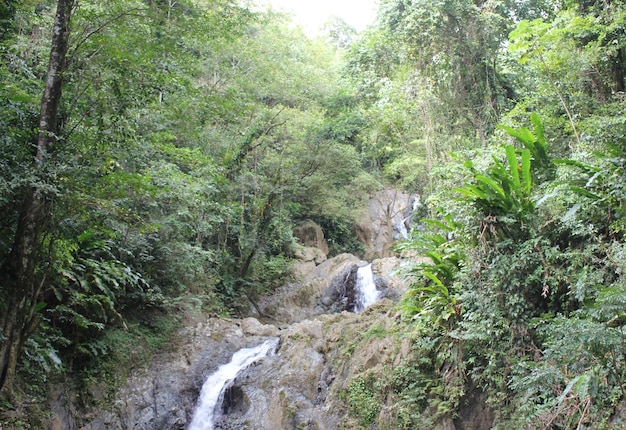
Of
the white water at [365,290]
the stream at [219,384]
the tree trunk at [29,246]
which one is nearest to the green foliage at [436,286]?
the stream at [219,384]

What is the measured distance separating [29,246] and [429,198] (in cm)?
701

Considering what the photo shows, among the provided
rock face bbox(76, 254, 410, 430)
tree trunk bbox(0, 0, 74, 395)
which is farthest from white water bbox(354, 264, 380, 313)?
tree trunk bbox(0, 0, 74, 395)

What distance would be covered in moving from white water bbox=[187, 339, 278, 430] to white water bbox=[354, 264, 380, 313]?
5.15m

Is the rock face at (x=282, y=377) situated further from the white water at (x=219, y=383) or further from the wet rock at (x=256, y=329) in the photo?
the white water at (x=219, y=383)

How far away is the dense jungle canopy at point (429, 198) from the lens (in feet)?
16.8

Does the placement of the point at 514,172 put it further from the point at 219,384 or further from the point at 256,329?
the point at 256,329

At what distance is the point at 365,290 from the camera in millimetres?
15289

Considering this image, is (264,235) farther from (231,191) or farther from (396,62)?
(396,62)

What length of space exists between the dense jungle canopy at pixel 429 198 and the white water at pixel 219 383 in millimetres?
1733

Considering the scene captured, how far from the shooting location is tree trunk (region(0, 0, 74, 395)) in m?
5.07

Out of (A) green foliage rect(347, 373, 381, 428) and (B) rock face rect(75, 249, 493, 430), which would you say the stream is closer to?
(B) rock face rect(75, 249, 493, 430)

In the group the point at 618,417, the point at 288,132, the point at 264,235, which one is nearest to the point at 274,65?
the point at 288,132

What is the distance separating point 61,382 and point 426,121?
10.8 m

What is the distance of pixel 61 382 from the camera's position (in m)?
7.62
